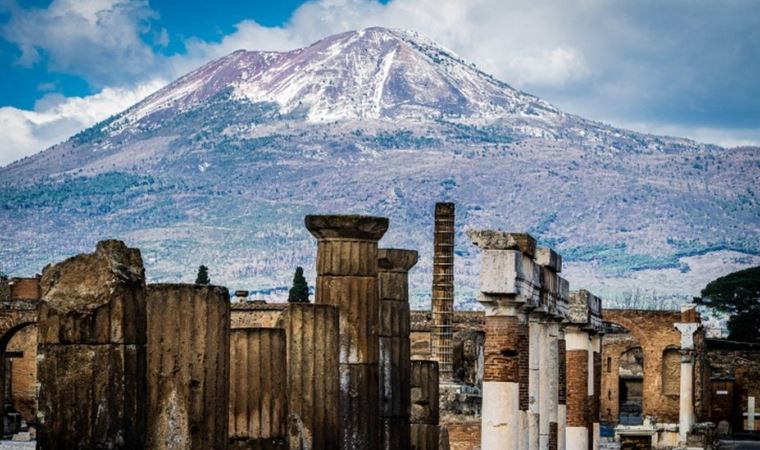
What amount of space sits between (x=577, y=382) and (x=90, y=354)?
23141mm

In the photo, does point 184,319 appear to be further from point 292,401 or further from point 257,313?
point 257,313

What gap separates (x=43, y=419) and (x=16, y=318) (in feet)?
151

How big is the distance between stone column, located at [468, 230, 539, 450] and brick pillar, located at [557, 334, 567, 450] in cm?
694

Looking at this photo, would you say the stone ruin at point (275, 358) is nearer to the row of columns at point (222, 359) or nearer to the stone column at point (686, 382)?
the row of columns at point (222, 359)

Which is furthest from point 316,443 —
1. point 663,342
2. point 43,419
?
point 663,342

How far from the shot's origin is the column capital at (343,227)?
1822cm

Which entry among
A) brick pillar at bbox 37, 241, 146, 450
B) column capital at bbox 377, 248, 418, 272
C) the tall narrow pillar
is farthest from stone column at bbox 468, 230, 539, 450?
the tall narrow pillar

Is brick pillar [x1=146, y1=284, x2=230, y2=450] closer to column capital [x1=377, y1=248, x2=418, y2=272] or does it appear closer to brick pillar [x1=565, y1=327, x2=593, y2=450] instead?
column capital [x1=377, y1=248, x2=418, y2=272]

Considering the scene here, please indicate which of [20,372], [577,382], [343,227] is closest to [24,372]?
[20,372]

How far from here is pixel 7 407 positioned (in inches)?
2277

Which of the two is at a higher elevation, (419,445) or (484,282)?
(484,282)

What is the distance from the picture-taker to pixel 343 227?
18.2 metres

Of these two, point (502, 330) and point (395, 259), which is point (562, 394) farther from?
point (395, 259)

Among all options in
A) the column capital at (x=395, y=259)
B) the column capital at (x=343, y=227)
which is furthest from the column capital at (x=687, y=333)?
the column capital at (x=343, y=227)
